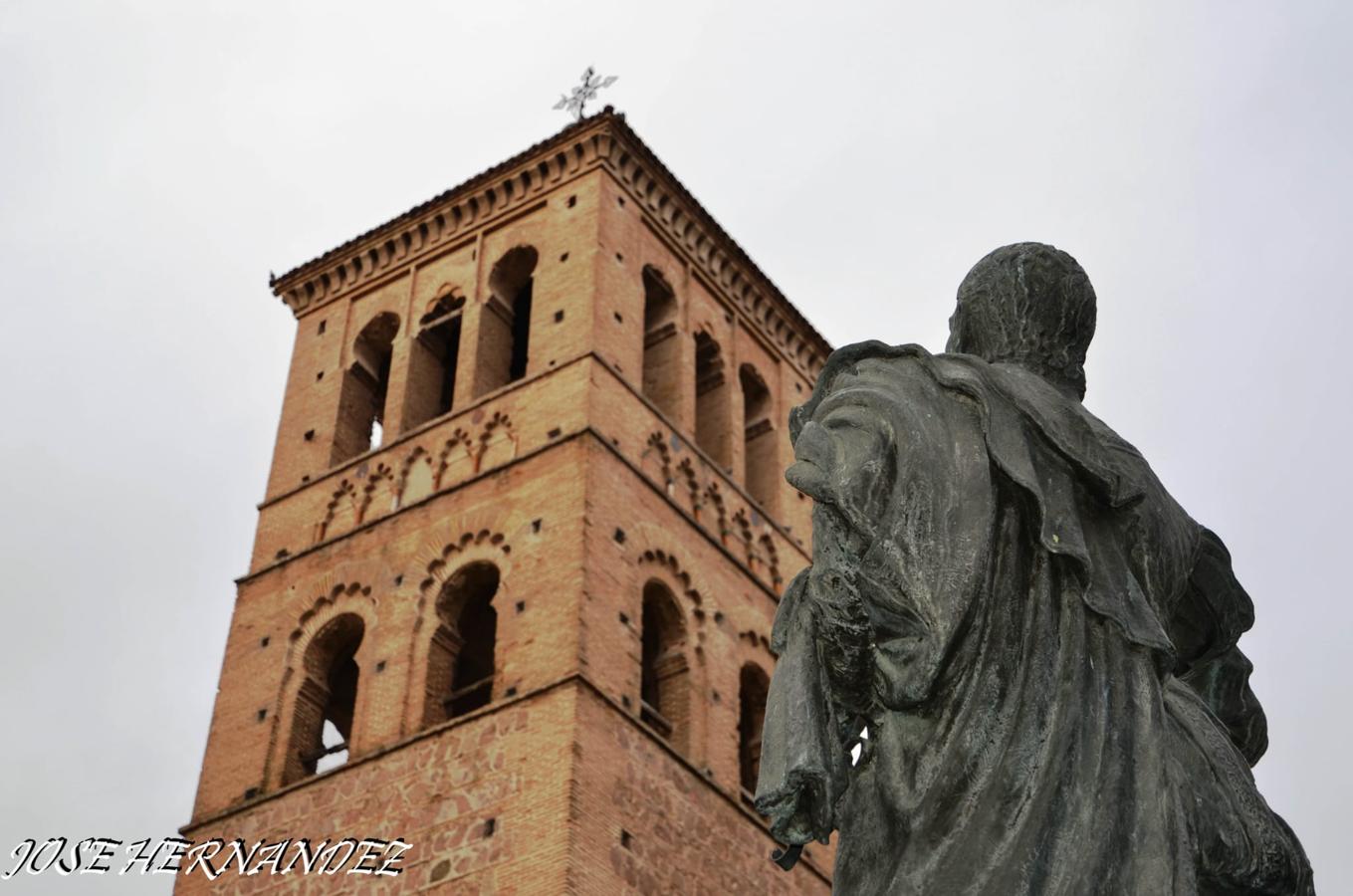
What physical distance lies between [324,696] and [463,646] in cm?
147

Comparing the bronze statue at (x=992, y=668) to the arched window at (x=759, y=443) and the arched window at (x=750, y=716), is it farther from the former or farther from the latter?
the arched window at (x=759, y=443)

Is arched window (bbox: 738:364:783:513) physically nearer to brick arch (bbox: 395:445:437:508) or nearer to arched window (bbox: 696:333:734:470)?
→ arched window (bbox: 696:333:734:470)

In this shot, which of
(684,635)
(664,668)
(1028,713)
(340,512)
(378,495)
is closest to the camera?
(1028,713)

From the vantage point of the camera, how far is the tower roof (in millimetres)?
21656

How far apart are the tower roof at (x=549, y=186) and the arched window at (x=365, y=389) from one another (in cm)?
85

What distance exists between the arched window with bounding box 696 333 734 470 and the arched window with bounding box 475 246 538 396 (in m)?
2.11

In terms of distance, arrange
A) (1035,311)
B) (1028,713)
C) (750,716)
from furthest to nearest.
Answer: (750,716) → (1035,311) → (1028,713)

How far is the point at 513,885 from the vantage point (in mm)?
14641

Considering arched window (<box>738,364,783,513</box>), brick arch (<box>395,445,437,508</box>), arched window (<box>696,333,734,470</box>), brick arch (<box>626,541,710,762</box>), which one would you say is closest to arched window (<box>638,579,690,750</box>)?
brick arch (<box>626,541,710,762</box>)

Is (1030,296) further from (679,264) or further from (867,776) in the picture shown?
(679,264)

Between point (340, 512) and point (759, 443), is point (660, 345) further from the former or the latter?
point (340, 512)

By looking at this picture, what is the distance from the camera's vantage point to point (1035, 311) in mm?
2652

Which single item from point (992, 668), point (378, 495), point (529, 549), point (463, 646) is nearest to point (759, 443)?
point (378, 495)

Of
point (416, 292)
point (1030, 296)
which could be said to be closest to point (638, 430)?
point (416, 292)
